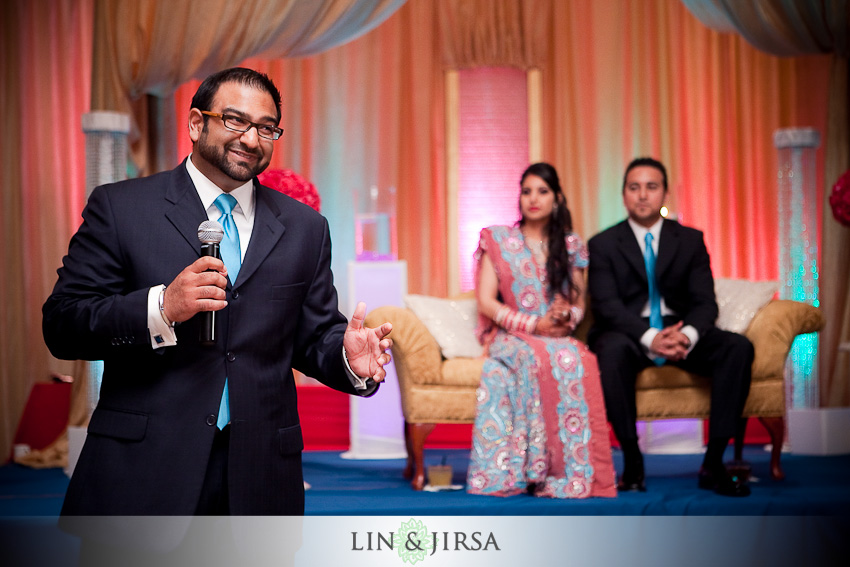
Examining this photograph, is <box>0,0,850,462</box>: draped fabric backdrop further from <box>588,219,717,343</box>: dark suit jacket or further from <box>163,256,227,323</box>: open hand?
<box>163,256,227,323</box>: open hand

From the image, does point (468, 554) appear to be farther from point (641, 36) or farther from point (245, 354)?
point (641, 36)

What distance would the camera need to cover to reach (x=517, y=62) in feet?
20.4

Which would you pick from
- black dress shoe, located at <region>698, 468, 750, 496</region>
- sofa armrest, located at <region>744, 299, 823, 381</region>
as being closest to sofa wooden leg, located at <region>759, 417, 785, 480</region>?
sofa armrest, located at <region>744, 299, 823, 381</region>

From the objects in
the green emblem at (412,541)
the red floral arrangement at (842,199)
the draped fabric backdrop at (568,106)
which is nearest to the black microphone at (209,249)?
the green emblem at (412,541)

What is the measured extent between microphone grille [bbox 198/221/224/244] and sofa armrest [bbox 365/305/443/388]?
2197mm

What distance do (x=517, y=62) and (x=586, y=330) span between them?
2.86 m

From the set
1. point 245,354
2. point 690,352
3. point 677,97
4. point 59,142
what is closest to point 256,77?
point 245,354

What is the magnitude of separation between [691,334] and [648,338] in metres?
0.19

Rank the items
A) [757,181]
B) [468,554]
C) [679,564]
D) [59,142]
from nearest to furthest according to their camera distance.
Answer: [468,554] → [679,564] → [59,142] → [757,181]

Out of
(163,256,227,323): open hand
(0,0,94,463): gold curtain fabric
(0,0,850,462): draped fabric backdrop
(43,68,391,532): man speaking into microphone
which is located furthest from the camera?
(0,0,850,462): draped fabric backdrop

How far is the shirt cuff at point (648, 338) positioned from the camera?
3.61 m

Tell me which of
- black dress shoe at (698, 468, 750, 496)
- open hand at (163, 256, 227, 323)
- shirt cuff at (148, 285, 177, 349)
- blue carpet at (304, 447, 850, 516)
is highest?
open hand at (163, 256, 227, 323)

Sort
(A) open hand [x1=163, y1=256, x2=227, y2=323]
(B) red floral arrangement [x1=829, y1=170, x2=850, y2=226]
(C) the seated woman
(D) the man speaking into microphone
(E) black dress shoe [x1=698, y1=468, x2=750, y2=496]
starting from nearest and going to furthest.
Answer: (A) open hand [x1=163, y1=256, x2=227, y2=323]
(D) the man speaking into microphone
(E) black dress shoe [x1=698, y1=468, x2=750, y2=496]
(C) the seated woman
(B) red floral arrangement [x1=829, y1=170, x2=850, y2=226]

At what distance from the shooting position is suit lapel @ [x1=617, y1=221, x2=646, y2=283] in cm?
383
